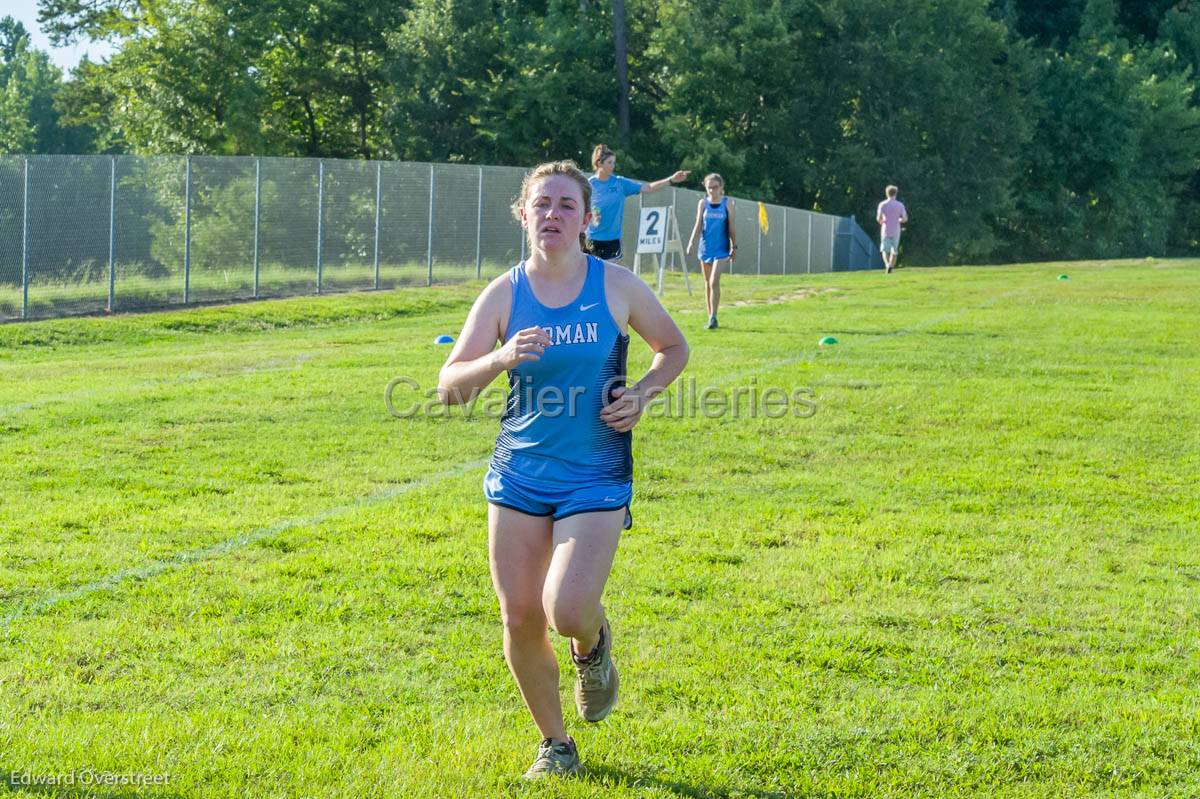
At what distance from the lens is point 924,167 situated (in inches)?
2114

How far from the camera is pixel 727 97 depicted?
49.2 metres

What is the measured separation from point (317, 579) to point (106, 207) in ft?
51.7

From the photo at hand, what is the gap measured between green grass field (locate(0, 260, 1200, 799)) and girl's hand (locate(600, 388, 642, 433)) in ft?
3.62

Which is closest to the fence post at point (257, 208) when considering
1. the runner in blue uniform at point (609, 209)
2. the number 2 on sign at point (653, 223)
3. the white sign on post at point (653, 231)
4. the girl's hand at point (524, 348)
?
the white sign on post at point (653, 231)

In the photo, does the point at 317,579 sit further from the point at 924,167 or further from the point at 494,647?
the point at 924,167

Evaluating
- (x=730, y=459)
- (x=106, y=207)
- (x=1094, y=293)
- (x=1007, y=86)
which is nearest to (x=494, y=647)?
(x=730, y=459)

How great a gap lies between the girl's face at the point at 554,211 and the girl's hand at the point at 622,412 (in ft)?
1.72

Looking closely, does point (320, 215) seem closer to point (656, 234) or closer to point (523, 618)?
point (656, 234)

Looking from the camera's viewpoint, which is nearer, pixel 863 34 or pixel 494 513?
pixel 494 513

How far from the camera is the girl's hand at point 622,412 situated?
433 centimetres

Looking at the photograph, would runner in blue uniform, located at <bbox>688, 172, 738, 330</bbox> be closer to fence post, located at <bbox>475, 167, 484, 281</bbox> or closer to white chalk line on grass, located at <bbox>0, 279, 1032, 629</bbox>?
white chalk line on grass, located at <bbox>0, 279, 1032, 629</bbox>

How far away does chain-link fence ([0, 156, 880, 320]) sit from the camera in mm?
19688

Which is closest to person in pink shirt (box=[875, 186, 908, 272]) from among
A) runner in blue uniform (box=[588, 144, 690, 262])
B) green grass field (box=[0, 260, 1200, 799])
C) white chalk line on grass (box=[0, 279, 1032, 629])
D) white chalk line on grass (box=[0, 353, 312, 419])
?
runner in blue uniform (box=[588, 144, 690, 262])

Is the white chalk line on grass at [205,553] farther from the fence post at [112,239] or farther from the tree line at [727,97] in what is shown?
the tree line at [727,97]
